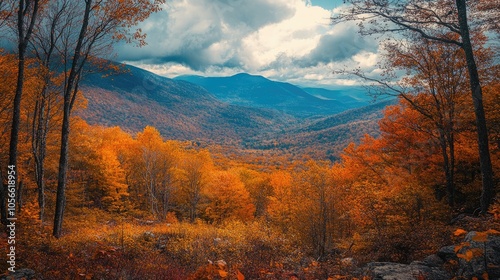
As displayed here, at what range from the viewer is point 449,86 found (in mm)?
12719

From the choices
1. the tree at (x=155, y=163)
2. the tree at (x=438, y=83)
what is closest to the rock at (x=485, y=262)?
the tree at (x=438, y=83)

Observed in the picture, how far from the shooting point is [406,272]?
19.4 feet

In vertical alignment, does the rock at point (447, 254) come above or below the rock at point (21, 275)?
above

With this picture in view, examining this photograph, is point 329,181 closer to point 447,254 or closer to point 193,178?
point 447,254

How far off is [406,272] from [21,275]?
8772 millimetres

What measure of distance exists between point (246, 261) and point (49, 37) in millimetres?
14367

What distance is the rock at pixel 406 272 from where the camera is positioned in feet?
18.2

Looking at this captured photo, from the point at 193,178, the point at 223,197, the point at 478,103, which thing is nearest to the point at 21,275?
the point at 478,103

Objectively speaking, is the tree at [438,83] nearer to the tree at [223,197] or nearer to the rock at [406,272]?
the rock at [406,272]

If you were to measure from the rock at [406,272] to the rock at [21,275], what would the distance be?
7999mm

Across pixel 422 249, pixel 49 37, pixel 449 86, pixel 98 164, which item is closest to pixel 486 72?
pixel 449 86

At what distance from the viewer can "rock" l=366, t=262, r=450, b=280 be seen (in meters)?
5.54

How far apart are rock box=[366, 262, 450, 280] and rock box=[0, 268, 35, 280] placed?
315 inches

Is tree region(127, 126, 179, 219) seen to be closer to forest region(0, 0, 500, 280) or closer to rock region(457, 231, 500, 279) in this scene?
forest region(0, 0, 500, 280)
